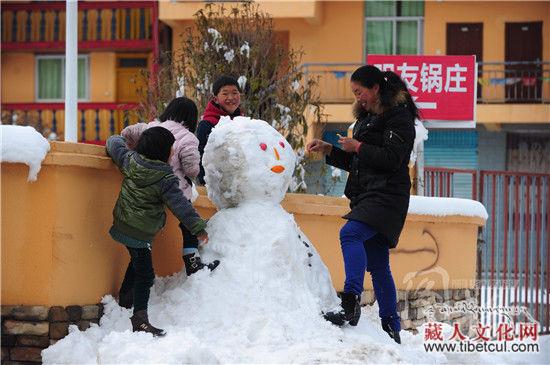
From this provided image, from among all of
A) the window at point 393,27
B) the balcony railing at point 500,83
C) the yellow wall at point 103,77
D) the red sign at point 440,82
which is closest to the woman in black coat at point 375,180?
the red sign at point 440,82

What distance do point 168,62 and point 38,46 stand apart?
26.9 feet

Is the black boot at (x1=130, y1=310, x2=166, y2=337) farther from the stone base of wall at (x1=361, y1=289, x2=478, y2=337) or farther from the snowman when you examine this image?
the stone base of wall at (x1=361, y1=289, x2=478, y2=337)

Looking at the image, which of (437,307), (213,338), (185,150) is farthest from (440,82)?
(213,338)

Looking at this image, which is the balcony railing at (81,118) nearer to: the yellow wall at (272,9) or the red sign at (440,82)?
the yellow wall at (272,9)

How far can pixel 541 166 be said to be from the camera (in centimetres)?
1962

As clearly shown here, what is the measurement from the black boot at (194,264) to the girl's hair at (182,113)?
916 millimetres

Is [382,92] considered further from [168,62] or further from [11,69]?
[11,69]

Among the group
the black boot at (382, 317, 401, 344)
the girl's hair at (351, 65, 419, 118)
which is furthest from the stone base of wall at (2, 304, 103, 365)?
the girl's hair at (351, 65, 419, 118)

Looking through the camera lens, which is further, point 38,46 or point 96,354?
point 38,46

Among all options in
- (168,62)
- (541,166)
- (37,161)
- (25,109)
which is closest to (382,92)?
(37,161)

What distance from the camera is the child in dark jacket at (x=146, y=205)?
5852 millimetres

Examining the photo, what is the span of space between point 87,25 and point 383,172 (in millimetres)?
15748

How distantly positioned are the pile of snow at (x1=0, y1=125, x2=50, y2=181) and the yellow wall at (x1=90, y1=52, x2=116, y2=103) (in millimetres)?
15486

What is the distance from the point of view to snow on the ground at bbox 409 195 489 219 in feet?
30.9
